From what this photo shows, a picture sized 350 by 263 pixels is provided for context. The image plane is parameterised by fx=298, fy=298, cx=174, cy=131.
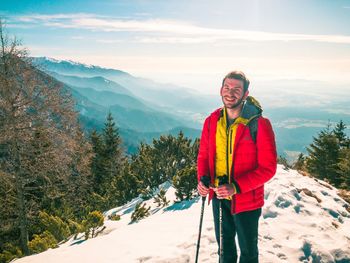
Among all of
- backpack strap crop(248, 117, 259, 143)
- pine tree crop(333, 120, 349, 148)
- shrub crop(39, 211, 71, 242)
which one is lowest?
shrub crop(39, 211, 71, 242)

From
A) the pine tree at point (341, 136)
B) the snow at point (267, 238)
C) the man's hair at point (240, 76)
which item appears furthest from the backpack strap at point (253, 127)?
the pine tree at point (341, 136)

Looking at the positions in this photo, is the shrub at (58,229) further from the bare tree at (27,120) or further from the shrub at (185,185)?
the shrub at (185,185)

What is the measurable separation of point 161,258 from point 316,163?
25.8m

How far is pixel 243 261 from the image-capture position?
14.2 feet

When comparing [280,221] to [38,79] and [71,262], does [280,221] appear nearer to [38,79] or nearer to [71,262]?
[71,262]

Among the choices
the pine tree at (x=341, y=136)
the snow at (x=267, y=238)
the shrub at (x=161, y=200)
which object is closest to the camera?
the snow at (x=267, y=238)

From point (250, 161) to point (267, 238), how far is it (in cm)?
353

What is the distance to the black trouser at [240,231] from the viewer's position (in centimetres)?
412

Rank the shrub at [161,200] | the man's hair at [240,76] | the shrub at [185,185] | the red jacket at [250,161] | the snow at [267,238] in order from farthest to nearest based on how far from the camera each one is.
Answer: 1. the shrub at [161,200]
2. the shrub at [185,185]
3. the snow at [267,238]
4. the man's hair at [240,76]
5. the red jacket at [250,161]

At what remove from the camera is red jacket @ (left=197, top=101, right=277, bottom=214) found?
12.4 feet

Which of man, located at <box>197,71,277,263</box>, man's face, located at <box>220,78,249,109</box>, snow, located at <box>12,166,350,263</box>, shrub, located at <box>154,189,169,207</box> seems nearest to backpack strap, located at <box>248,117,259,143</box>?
man, located at <box>197,71,277,263</box>

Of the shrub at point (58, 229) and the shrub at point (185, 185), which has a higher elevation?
the shrub at point (185, 185)

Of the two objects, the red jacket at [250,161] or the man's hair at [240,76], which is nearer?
the red jacket at [250,161]

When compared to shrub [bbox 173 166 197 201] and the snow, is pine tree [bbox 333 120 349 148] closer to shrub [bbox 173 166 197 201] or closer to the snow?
the snow
